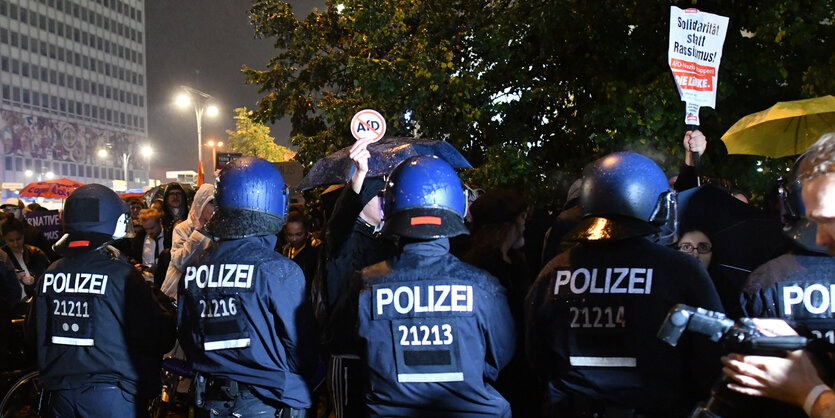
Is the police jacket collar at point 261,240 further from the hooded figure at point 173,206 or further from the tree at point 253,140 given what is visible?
the tree at point 253,140

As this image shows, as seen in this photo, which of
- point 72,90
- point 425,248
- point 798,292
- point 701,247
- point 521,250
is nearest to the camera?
point 798,292

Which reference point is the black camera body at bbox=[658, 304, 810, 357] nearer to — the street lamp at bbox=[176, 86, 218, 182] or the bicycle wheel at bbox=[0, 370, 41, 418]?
the bicycle wheel at bbox=[0, 370, 41, 418]

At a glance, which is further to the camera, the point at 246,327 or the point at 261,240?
the point at 261,240

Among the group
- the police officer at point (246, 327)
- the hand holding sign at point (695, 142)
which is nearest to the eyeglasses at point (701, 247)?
the hand holding sign at point (695, 142)

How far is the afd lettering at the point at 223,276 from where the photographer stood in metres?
3.40

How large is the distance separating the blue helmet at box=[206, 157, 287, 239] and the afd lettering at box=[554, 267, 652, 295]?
1.70m

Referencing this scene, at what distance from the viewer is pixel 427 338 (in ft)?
9.45

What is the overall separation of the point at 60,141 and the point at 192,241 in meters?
120

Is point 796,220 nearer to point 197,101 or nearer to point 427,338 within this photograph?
point 427,338

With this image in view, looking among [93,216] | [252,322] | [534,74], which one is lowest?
[252,322]

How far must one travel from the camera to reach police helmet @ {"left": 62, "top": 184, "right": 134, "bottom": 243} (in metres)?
4.01

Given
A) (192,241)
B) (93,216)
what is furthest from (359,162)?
(192,241)

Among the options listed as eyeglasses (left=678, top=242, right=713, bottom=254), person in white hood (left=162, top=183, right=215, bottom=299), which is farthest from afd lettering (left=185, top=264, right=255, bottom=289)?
eyeglasses (left=678, top=242, right=713, bottom=254)

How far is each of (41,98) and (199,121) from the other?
98.8m
